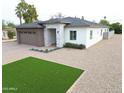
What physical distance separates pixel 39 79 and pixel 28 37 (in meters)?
13.8

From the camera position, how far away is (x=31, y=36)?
60.7 feet

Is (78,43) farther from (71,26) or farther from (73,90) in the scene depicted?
(73,90)

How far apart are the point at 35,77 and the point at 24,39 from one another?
14.4m

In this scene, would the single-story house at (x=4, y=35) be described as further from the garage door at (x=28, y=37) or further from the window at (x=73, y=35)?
the window at (x=73, y=35)

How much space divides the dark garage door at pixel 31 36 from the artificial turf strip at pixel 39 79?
976 centimetres

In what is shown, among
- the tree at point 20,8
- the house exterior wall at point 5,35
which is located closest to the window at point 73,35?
the house exterior wall at point 5,35

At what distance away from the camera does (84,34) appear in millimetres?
15109

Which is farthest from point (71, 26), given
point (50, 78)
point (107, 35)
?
point (107, 35)

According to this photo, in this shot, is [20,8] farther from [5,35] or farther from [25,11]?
[5,35]

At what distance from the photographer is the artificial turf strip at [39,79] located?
5347 millimetres

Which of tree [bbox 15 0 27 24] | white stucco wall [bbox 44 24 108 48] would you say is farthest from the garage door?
tree [bbox 15 0 27 24]

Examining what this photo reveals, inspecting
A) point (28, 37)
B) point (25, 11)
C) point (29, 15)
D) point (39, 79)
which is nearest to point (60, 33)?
point (28, 37)

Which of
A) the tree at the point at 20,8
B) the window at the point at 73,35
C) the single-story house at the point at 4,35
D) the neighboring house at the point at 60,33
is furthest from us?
the tree at the point at 20,8

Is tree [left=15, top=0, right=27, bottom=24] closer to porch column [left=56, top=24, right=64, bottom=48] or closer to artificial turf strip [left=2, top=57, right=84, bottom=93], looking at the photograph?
porch column [left=56, top=24, right=64, bottom=48]
